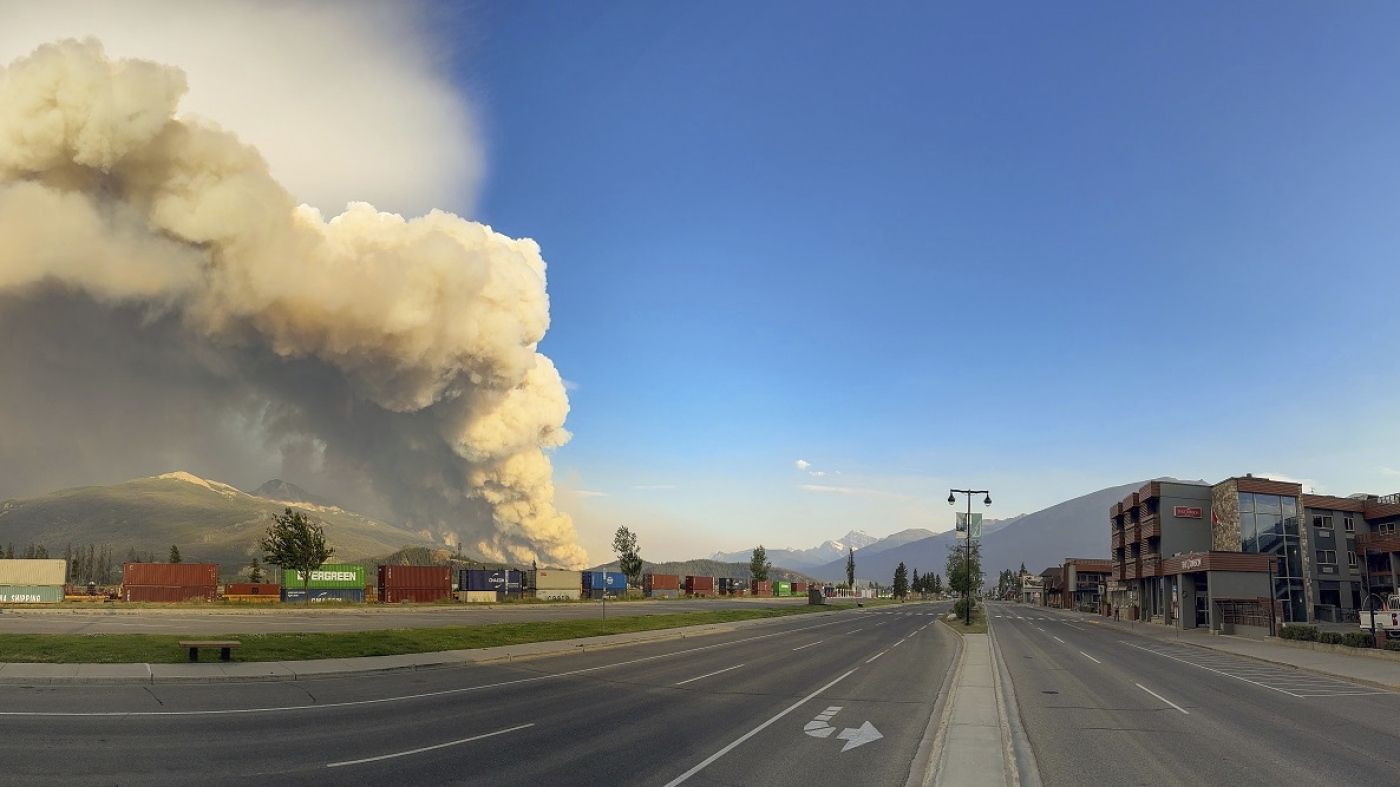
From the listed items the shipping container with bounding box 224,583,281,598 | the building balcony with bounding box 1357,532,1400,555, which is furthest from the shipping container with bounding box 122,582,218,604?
the building balcony with bounding box 1357,532,1400,555

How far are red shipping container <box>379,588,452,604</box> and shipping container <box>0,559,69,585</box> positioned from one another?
2422cm

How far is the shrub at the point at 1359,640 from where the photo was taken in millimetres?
34000

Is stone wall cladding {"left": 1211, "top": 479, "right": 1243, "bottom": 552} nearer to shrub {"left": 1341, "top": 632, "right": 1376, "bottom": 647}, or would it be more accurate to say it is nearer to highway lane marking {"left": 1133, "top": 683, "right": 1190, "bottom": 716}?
shrub {"left": 1341, "top": 632, "right": 1376, "bottom": 647}

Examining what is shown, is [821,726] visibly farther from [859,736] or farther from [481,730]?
[481,730]

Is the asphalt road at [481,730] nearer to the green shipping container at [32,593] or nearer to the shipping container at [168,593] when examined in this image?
the shipping container at [168,593]

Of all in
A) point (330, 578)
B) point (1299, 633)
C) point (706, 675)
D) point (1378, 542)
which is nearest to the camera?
point (706, 675)

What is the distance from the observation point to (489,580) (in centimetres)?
8544

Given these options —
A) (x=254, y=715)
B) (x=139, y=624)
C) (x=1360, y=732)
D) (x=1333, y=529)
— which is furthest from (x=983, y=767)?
(x=1333, y=529)

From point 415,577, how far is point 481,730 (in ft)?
225

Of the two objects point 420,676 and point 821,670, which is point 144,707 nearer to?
point 420,676

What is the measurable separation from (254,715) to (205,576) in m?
64.3

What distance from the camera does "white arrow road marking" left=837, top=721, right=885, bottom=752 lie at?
44.0 feet

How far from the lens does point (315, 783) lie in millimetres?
10109

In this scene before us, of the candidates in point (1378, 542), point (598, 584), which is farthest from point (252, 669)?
point (1378, 542)
